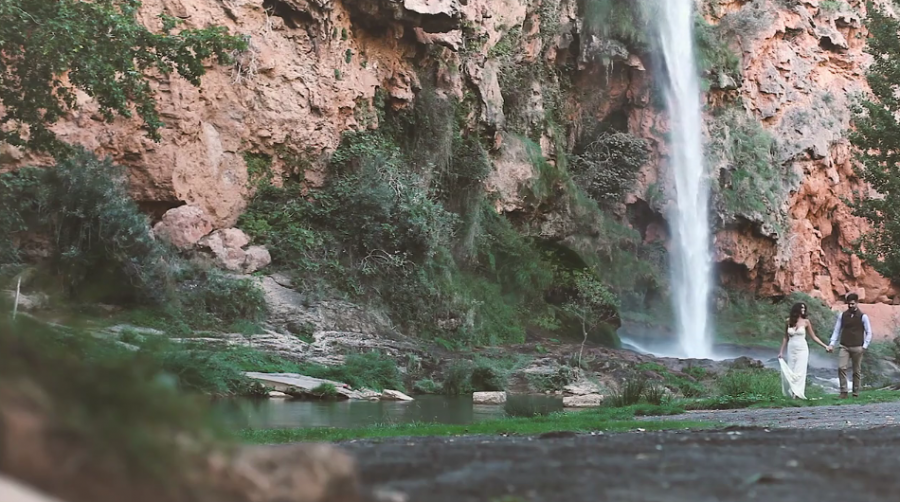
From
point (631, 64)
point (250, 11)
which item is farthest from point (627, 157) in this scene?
point (250, 11)

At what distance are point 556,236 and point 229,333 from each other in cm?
1918

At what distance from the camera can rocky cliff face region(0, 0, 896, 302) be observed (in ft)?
80.4

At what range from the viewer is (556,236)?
36.0 metres

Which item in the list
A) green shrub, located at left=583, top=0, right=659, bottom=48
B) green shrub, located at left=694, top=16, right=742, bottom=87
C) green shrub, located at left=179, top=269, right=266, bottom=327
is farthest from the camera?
green shrub, located at left=694, top=16, right=742, bottom=87

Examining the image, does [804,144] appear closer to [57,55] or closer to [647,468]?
[57,55]

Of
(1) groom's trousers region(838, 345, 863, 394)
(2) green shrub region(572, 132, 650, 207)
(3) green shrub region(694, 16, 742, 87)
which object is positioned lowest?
(1) groom's trousers region(838, 345, 863, 394)

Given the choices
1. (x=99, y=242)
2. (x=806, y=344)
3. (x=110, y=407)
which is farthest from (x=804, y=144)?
(x=110, y=407)

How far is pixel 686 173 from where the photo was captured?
135 feet

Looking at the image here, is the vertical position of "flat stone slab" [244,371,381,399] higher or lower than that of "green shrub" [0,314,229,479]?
lower

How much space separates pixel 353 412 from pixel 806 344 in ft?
25.4

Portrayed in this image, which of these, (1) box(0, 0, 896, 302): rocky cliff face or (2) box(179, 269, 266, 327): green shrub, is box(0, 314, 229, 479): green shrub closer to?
(1) box(0, 0, 896, 302): rocky cliff face

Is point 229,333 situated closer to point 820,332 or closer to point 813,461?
point 813,461

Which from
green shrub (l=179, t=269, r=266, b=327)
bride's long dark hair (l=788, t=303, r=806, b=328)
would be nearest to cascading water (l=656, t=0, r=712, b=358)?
green shrub (l=179, t=269, r=266, b=327)

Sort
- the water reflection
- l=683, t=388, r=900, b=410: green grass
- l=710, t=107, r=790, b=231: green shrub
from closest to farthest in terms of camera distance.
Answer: the water reflection, l=683, t=388, r=900, b=410: green grass, l=710, t=107, r=790, b=231: green shrub
